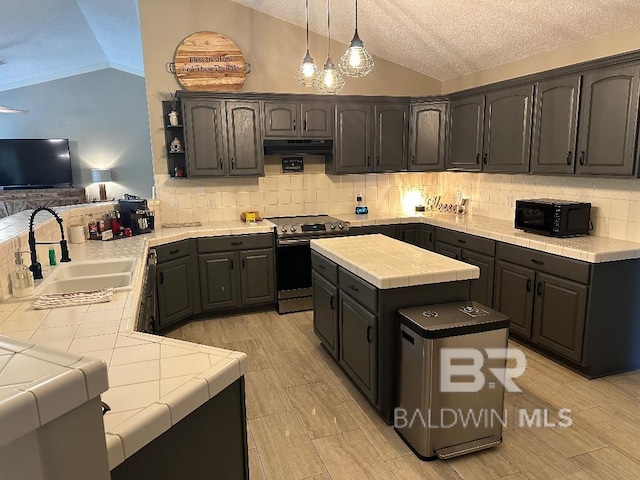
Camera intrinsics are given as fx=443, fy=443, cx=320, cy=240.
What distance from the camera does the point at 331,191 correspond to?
518 cm

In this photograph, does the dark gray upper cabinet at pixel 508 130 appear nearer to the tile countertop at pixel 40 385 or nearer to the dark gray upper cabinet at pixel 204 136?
the dark gray upper cabinet at pixel 204 136

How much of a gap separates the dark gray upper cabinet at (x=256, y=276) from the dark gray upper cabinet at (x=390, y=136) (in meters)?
1.60

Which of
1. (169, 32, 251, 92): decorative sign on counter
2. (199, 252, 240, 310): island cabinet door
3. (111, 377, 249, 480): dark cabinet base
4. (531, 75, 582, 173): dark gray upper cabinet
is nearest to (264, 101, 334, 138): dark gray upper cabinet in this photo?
(169, 32, 251, 92): decorative sign on counter

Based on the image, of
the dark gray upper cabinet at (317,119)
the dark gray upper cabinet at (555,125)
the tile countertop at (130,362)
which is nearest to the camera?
the tile countertop at (130,362)

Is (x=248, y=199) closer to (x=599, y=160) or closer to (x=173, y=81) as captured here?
(x=173, y=81)

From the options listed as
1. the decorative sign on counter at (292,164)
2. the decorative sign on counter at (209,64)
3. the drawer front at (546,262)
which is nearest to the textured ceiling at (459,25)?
the decorative sign on counter at (209,64)

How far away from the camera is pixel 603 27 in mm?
3283

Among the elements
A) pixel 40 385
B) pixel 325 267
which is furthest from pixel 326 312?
pixel 40 385

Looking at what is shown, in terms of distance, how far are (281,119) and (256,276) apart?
1.63 meters

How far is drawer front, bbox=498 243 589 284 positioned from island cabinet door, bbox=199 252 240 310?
2481mm

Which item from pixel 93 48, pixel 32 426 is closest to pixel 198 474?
pixel 32 426

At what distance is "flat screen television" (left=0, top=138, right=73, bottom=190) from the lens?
26.4ft

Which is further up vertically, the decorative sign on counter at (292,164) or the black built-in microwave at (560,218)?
the decorative sign on counter at (292,164)

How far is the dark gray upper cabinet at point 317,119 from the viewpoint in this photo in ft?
15.2
